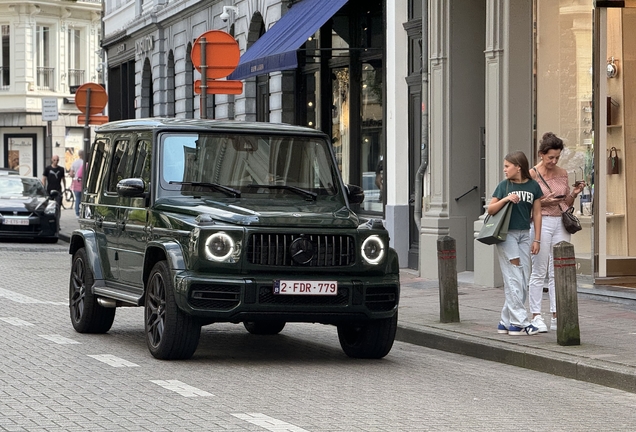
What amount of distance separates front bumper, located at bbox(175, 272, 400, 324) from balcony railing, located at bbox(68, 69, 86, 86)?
50237mm

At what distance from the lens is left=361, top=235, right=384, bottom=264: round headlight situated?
1010 centimetres

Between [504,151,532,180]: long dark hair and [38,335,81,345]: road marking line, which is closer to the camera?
[38,335,81,345]: road marking line

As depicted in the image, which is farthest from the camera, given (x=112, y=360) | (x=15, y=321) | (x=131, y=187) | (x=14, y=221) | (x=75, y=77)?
(x=75, y=77)

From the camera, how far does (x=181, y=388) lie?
8.76 m

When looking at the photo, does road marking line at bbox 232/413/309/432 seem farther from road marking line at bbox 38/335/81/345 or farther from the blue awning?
the blue awning

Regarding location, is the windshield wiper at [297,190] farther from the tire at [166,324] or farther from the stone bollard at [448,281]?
the stone bollard at [448,281]

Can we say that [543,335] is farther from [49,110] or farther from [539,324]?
[49,110]

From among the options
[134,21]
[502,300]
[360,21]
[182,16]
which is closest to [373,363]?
[502,300]

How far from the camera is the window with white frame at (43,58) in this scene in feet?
190

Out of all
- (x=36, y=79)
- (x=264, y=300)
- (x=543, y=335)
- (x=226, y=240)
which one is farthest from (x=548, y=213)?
(x=36, y=79)

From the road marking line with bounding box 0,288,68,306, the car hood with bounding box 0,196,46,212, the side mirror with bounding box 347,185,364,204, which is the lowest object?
the road marking line with bounding box 0,288,68,306

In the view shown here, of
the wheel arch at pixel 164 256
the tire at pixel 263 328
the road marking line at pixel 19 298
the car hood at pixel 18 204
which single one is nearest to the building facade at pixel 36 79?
the car hood at pixel 18 204

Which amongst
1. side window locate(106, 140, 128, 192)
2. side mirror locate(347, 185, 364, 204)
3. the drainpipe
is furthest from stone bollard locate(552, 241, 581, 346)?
the drainpipe

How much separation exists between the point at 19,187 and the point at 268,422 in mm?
20504
